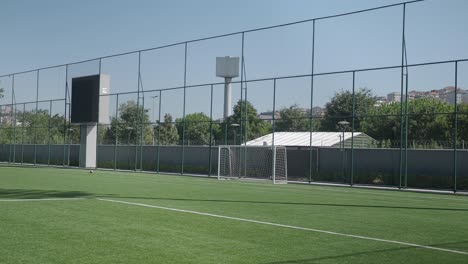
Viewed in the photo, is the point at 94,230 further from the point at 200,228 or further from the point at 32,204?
the point at 32,204

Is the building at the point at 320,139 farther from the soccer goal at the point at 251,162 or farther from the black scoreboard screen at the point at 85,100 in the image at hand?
the black scoreboard screen at the point at 85,100

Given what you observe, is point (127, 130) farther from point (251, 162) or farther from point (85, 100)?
point (251, 162)

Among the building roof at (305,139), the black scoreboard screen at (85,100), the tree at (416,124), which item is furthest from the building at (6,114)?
the tree at (416,124)

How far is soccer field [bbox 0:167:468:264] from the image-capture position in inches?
257

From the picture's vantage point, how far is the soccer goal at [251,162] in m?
27.5

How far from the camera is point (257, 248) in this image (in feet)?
23.3

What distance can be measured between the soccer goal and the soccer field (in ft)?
44.6

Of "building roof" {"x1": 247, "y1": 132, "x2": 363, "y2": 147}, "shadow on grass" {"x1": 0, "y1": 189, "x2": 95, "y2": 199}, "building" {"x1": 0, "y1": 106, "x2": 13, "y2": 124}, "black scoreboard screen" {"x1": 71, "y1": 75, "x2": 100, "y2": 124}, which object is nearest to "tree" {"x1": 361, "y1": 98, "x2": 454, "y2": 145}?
"building roof" {"x1": 247, "y1": 132, "x2": 363, "y2": 147}

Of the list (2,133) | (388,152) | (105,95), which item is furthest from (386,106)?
(2,133)

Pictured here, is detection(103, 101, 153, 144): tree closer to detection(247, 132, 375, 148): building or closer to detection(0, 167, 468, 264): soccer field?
detection(247, 132, 375, 148): building

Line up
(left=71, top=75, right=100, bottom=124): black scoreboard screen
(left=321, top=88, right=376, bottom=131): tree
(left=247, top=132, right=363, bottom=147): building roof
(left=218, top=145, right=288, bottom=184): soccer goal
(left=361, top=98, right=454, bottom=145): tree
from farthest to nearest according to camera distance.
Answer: (left=321, top=88, right=376, bottom=131): tree
(left=361, top=98, right=454, bottom=145): tree
(left=247, top=132, right=363, bottom=147): building roof
(left=71, top=75, right=100, bottom=124): black scoreboard screen
(left=218, top=145, right=288, bottom=184): soccer goal

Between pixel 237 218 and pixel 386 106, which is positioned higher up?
pixel 386 106

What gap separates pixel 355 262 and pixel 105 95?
32.1 meters

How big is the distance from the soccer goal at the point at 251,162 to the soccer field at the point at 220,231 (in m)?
13.6
